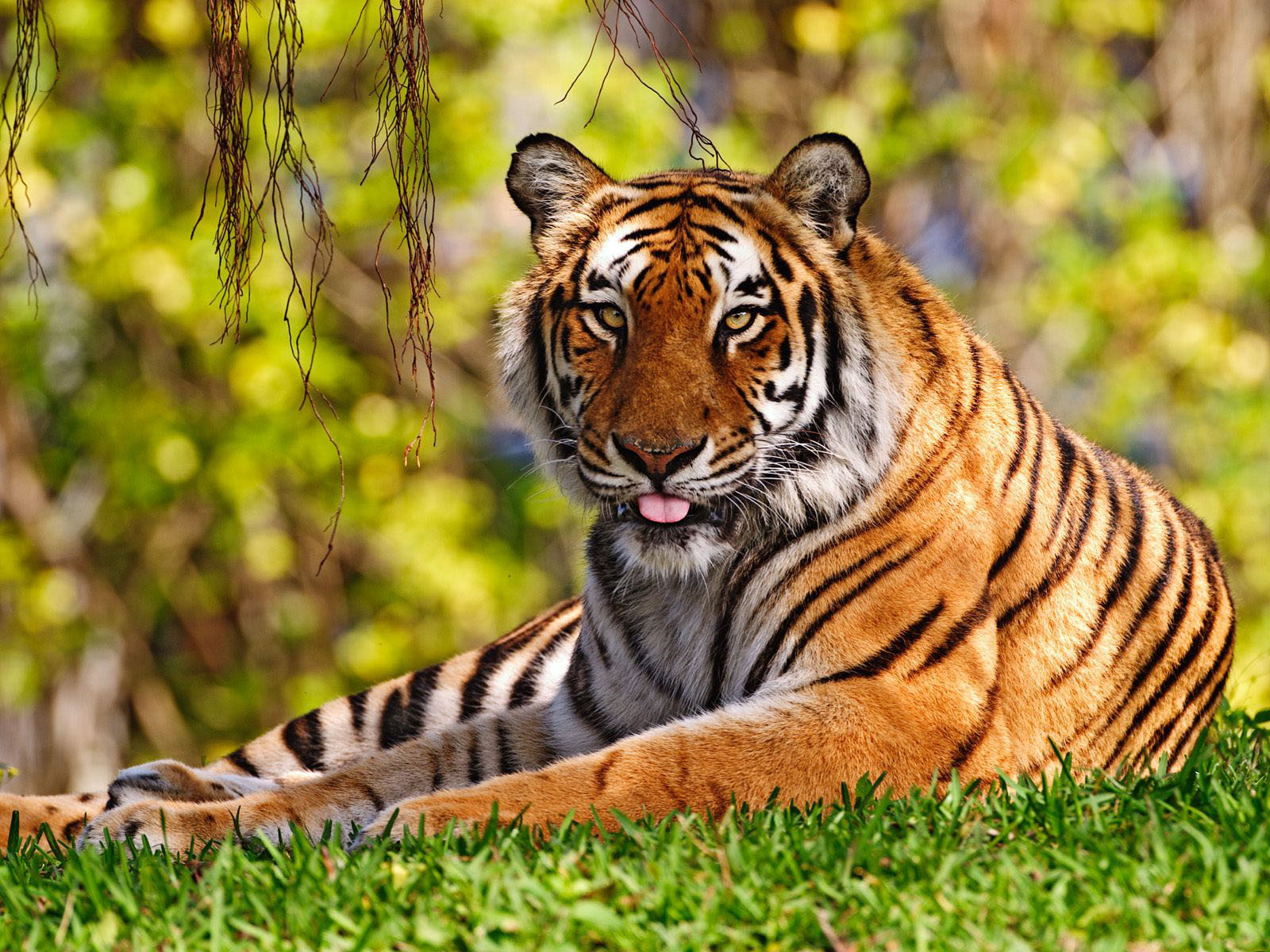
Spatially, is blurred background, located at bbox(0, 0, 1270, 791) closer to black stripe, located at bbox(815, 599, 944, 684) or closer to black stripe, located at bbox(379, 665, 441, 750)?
black stripe, located at bbox(379, 665, 441, 750)

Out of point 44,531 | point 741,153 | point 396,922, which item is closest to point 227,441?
point 44,531

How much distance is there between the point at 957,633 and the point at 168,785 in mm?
1971

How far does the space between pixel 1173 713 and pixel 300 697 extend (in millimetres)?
6323

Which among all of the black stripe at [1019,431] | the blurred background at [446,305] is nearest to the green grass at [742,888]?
the black stripe at [1019,431]

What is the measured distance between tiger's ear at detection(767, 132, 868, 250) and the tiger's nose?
69 cm

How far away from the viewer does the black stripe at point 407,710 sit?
4.75 metres

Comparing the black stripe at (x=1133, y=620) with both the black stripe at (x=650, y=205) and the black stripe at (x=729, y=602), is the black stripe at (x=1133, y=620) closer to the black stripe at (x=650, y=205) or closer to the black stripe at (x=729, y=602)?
the black stripe at (x=729, y=602)

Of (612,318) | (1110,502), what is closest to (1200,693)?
(1110,502)

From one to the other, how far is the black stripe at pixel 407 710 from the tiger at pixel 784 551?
0.71m

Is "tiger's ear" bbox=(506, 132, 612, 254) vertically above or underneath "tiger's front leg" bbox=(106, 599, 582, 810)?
above

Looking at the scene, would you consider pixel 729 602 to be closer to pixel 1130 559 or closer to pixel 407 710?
pixel 1130 559

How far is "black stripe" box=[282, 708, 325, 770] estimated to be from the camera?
4.68 m

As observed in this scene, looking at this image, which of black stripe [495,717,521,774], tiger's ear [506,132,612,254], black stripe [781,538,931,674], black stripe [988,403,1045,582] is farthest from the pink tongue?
black stripe [495,717,521,774]

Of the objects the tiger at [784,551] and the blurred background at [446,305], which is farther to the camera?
the blurred background at [446,305]
